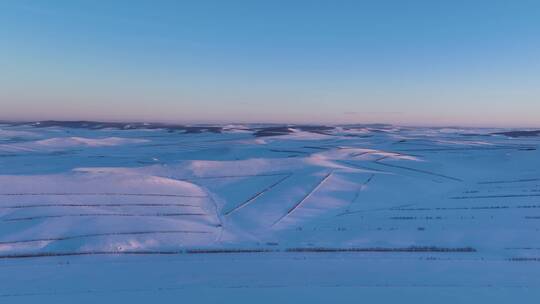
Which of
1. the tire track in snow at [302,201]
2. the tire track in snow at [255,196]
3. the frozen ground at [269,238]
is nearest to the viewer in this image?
the frozen ground at [269,238]

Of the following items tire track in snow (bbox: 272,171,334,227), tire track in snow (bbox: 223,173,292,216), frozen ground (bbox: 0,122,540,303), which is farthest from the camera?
tire track in snow (bbox: 223,173,292,216)

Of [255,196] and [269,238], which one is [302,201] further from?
[269,238]

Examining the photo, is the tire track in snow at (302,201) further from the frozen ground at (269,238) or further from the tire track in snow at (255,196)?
the tire track in snow at (255,196)

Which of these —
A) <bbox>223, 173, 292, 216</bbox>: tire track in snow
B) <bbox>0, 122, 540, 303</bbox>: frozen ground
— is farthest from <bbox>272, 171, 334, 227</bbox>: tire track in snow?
<bbox>223, 173, 292, 216</bbox>: tire track in snow

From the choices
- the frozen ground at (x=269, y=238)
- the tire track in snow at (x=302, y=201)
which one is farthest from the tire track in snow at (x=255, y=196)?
the tire track in snow at (x=302, y=201)

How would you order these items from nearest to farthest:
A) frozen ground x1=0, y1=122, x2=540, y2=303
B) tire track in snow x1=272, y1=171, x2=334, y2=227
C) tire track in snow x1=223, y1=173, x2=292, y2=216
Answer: frozen ground x1=0, y1=122, x2=540, y2=303, tire track in snow x1=272, y1=171, x2=334, y2=227, tire track in snow x1=223, y1=173, x2=292, y2=216

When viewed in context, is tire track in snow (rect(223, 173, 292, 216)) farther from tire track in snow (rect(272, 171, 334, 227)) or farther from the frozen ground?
tire track in snow (rect(272, 171, 334, 227))

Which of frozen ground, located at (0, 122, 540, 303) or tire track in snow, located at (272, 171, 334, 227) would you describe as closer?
frozen ground, located at (0, 122, 540, 303)

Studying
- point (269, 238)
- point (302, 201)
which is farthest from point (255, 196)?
point (269, 238)
